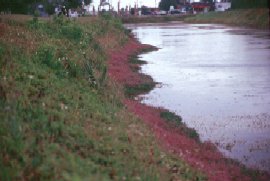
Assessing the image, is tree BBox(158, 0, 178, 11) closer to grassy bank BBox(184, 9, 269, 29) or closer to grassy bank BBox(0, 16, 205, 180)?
grassy bank BBox(184, 9, 269, 29)

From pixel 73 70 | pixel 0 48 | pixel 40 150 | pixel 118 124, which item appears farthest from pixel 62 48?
pixel 40 150

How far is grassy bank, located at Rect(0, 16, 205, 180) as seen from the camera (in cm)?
645

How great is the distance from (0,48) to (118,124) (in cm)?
359

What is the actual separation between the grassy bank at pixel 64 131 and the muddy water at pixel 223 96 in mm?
3433

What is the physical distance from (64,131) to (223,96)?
13.9m

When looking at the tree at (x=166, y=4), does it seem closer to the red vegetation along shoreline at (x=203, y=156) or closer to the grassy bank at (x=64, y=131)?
the red vegetation along shoreline at (x=203, y=156)

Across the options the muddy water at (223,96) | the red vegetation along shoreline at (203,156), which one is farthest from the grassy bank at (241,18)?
the red vegetation along shoreline at (203,156)

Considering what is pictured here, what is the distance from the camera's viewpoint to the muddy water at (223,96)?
1348 centimetres

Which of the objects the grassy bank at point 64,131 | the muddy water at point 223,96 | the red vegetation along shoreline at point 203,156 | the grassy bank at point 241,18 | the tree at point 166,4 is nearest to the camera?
the grassy bank at point 64,131

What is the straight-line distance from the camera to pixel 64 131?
779cm

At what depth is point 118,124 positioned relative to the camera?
976 centimetres

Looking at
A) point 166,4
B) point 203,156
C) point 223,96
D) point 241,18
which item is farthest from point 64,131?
point 166,4

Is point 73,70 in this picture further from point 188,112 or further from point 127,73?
point 127,73

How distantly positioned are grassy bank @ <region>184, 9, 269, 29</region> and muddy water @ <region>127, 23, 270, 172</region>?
4553 cm
